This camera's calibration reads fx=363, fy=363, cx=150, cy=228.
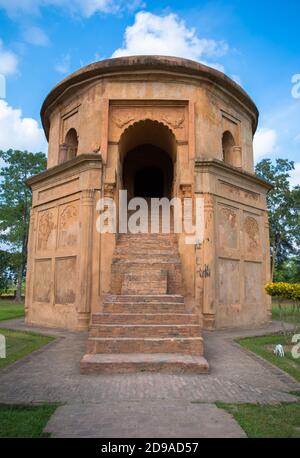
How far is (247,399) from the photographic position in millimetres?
4938

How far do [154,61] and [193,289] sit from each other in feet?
23.9

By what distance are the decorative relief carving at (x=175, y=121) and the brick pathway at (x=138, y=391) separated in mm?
7434

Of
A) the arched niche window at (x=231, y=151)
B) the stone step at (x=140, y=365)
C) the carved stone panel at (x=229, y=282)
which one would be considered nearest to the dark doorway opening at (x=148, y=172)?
the arched niche window at (x=231, y=151)

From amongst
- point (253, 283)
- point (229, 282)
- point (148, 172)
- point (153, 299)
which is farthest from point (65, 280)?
point (148, 172)

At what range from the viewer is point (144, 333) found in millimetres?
7203

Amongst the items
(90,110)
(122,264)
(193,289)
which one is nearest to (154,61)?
(90,110)

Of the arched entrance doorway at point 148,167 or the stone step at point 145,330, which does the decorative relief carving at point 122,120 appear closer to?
the arched entrance doorway at point 148,167

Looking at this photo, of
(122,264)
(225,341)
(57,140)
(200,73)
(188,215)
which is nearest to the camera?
(225,341)

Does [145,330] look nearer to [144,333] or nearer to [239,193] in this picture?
[144,333]

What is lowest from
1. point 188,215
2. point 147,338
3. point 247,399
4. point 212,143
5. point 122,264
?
point 247,399

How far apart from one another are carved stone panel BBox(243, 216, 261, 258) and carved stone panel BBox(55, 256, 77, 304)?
5.88 meters

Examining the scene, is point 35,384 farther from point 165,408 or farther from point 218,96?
point 218,96

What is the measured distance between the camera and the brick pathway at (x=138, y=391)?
3.97 meters

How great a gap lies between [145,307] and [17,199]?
24.6 metres
